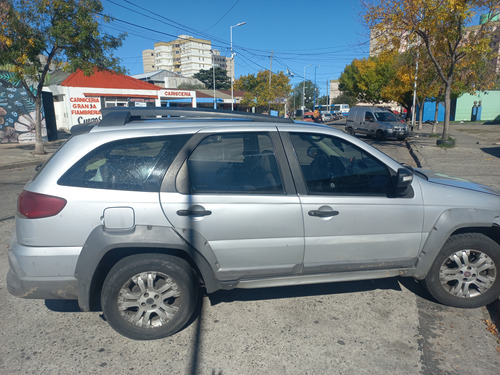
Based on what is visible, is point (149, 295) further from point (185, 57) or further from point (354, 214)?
point (185, 57)

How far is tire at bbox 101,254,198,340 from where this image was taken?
3018mm

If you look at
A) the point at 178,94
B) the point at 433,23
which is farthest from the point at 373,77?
the point at 433,23

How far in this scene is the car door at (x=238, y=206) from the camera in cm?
303

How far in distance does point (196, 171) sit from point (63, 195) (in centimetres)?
102

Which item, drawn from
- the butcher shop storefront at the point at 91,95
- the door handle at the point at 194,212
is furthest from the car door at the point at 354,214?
the butcher shop storefront at the point at 91,95

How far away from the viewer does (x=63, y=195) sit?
2.91 m

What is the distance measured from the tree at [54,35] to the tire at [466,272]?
45.9 ft

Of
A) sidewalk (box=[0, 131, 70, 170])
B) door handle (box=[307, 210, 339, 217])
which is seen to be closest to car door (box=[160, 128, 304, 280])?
door handle (box=[307, 210, 339, 217])

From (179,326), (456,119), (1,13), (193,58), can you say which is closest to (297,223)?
(179,326)

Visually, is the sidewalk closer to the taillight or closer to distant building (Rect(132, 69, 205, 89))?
the taillight

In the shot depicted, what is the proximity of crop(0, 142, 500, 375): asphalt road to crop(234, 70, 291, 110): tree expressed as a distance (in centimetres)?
4076

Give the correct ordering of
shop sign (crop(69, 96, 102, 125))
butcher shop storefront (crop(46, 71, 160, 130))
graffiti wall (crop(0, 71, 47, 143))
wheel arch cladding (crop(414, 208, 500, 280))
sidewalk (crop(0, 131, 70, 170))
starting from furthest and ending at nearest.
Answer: shop sign (crop(69, 96, 102, 125)), butcher shop storefront (crop(46, 71, 160, 130)), graffiti wall (crop(0, 71, 47, 143)), sidewalk (crop(0, 131, 70, 170)), wheel arch cladding (crop(414, 208, 500, 280))

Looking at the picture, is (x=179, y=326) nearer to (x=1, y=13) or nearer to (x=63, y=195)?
(x=63, y=195)

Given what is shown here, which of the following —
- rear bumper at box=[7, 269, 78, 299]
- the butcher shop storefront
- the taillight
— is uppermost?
the butcher shop storefront
